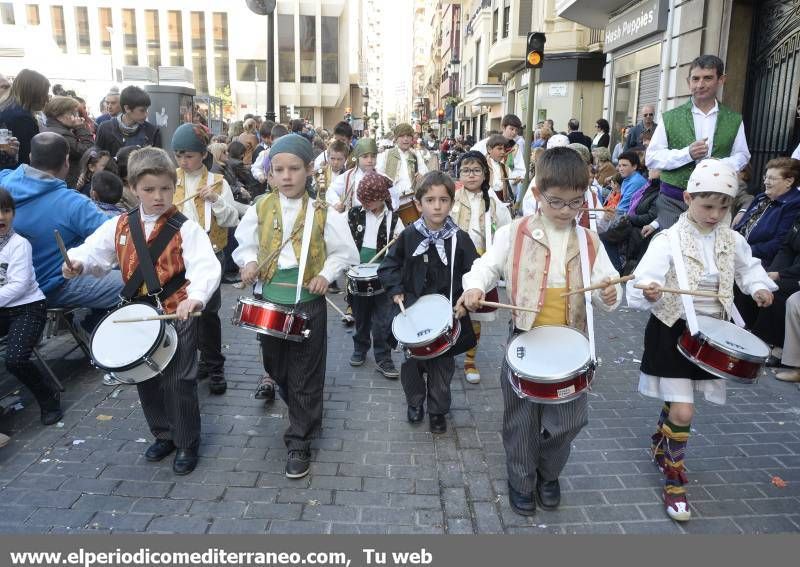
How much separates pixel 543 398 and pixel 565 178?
1.09 meters

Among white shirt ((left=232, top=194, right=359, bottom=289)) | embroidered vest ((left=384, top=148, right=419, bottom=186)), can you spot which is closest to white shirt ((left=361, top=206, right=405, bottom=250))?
white shirt ((left=232, top=194, right=359, bottom=289))

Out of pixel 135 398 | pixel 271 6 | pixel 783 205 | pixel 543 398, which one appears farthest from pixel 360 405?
pixel 271 6

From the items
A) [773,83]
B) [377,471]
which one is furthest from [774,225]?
Answer: [377,471]

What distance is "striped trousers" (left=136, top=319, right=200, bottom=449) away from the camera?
3.57 metres

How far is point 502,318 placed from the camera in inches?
269

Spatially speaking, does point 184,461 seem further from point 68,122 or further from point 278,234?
point 68,122

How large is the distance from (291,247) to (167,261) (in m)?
0.71

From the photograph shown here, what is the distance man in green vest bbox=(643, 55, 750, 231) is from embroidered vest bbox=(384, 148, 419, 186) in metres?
2.90

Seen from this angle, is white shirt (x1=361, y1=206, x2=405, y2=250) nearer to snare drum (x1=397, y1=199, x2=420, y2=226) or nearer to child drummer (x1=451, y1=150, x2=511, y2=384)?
snare drum (x1=397, y1=199, x2=420, y2=226)

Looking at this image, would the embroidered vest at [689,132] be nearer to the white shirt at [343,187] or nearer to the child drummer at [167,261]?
the white shirt at [343,187]

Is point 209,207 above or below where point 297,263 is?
above

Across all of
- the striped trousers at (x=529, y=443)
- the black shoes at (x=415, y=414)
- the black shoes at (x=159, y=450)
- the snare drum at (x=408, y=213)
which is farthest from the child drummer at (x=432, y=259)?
the snare drum at (x=408, y=213)

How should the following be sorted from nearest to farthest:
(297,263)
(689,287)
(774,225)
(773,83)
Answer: (689,287), (297,263), (774,225), (773,83)

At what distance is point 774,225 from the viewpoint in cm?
569
